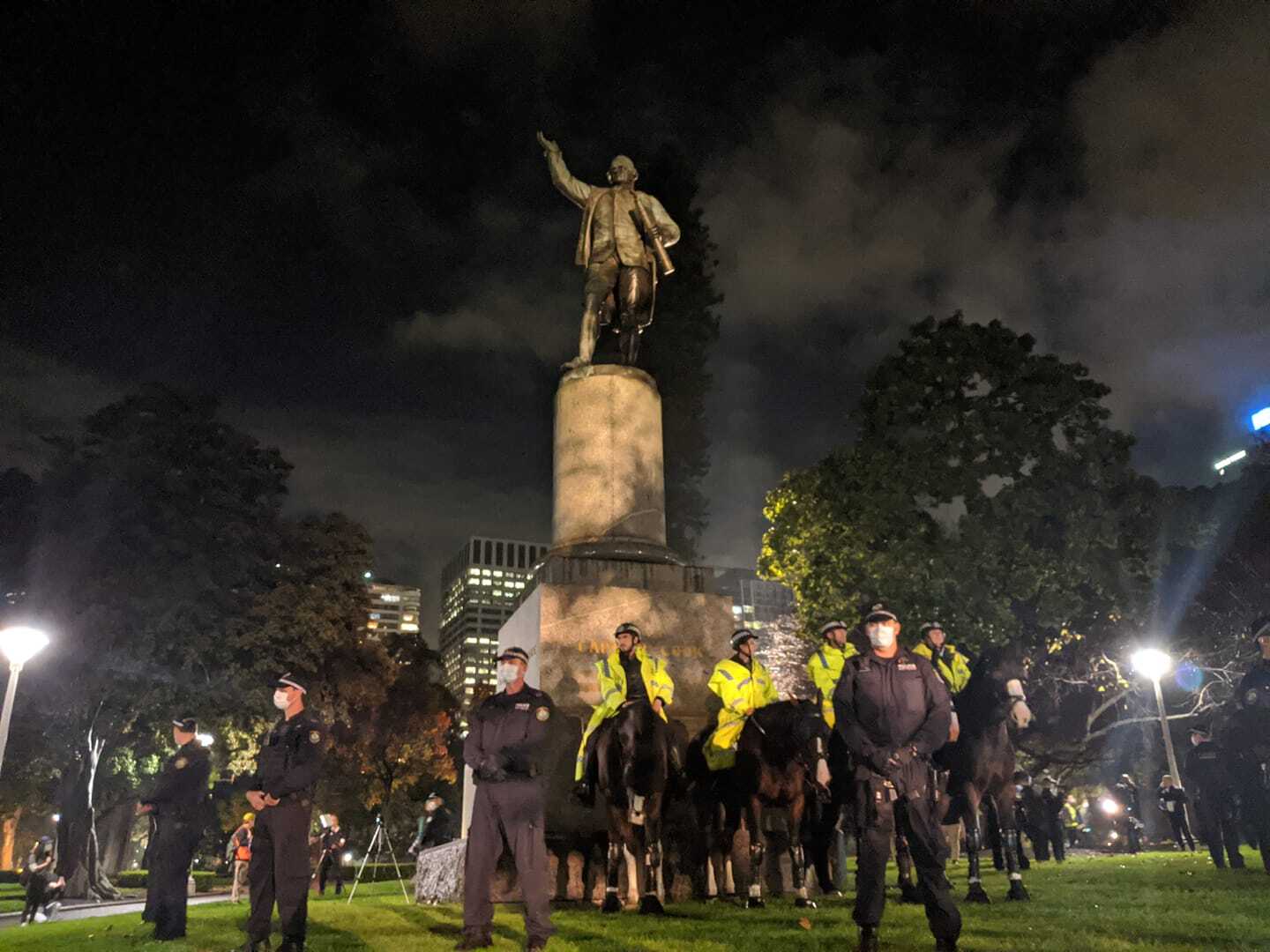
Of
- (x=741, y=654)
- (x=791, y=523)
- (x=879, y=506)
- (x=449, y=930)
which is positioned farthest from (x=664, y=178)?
(x=449, y=930)

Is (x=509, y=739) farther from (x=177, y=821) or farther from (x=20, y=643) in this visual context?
(x=20, y=643)

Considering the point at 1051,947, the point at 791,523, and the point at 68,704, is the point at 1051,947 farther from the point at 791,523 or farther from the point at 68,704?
the point at 68,704

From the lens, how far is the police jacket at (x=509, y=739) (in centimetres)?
740

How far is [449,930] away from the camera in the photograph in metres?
8.02

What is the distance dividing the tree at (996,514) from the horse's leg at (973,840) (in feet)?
43.8

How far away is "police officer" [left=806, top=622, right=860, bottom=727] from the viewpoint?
945 centimetres

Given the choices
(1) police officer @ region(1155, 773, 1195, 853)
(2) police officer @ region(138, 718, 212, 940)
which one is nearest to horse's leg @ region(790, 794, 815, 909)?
(2) police officer @ region(138, 718, 212, 940)

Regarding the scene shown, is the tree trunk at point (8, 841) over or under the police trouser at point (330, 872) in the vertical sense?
over

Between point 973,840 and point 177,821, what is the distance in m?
7.53

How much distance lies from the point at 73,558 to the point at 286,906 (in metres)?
22.0

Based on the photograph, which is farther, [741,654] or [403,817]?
[403,817]

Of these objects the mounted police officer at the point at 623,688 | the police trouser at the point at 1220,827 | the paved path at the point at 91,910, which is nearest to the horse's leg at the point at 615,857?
the mounted police officer at the point at 623,688

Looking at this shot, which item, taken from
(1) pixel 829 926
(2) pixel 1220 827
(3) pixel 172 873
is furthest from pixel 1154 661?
(3) pixel 172 873

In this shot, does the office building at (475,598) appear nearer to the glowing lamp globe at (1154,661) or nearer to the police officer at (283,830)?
the glowing lamp globe at (1154,661)
